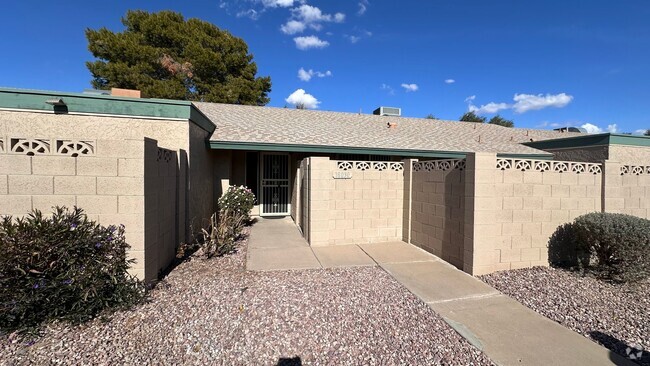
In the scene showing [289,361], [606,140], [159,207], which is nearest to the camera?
[289,361]

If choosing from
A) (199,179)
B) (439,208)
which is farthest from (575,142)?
(199,179)

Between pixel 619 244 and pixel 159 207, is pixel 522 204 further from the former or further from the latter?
pixel 159 207

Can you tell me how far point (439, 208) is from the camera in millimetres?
6227

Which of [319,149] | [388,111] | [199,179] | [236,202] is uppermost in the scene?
[388,111]

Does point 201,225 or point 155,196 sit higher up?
point 155,196

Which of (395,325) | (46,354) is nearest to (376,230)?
(395,325)

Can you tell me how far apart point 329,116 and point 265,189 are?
5.26 m

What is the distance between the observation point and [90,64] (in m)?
18.0

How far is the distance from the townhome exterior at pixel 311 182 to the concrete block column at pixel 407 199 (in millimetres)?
44

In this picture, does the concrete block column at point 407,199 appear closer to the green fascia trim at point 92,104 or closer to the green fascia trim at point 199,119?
the green fascia trim at point 199,119

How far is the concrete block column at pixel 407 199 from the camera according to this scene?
7359 mm

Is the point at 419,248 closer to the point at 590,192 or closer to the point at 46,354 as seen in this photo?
the point at 590,192

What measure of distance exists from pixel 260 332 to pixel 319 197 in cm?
401

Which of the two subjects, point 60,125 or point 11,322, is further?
point 60,125
